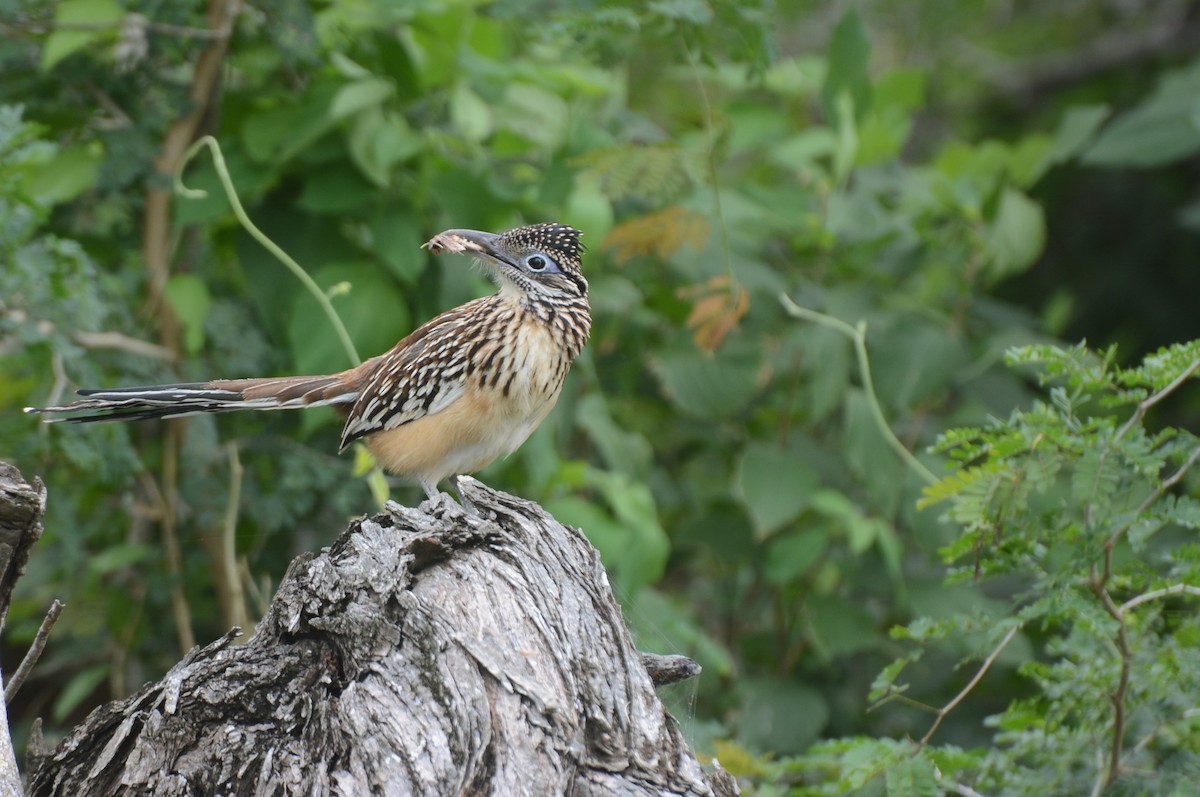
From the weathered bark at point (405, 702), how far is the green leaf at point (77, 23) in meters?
2.56

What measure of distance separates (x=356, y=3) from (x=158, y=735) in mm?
3332

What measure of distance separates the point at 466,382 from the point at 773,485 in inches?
87.5

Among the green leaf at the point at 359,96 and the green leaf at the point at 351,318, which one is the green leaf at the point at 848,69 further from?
the green leaf at the point at 351,318

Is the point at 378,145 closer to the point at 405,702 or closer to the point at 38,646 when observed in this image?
the point at 38,646

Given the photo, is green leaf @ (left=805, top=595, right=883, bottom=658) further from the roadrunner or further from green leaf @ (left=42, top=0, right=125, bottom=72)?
green leaf @ (left=42, top=0, right=125, bottom=72)

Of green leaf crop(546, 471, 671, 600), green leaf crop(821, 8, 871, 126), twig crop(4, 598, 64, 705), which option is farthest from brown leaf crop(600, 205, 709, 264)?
twig crop(4, 598, 64, 705)

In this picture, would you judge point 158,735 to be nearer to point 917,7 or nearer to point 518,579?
point 518,579

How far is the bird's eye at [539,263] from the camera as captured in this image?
3854mm

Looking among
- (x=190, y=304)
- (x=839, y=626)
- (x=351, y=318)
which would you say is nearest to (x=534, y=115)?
(x=351, y=318)

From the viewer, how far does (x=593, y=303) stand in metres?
5.42

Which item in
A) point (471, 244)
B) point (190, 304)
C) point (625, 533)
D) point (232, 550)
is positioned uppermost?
point (471, 244)

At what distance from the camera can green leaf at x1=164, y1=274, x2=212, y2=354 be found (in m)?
4.62

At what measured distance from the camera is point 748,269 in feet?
18.5

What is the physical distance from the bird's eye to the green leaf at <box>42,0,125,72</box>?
182 centimetres
